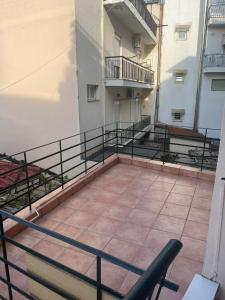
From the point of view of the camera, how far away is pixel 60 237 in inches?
41.3

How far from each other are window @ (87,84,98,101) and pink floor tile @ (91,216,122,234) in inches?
197

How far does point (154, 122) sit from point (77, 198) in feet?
36.1

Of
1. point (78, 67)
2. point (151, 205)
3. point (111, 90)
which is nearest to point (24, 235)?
point (151, 205)

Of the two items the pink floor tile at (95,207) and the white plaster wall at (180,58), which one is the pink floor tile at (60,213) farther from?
the white plaster wall at (180,58)


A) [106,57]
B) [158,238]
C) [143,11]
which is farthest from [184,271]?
[143,11]

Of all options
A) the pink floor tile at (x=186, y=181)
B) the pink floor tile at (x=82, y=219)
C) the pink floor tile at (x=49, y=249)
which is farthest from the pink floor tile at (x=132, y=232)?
the pink floor tile at (x=186, y=181)

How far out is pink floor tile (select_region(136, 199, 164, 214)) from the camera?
3.56 meters

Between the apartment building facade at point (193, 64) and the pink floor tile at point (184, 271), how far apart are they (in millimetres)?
11475

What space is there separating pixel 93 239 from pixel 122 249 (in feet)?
1.29

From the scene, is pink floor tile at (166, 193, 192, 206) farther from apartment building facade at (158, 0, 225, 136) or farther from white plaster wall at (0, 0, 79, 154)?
apartment building facade at (158, 0, 225, 136)

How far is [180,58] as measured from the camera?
42.2 feet

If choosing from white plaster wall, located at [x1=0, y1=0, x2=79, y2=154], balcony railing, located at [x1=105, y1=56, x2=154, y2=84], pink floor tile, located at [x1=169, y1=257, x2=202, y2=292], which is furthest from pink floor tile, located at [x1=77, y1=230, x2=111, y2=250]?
balcony railing, located at [x1=105, y1=56, x2=154, y2=84]

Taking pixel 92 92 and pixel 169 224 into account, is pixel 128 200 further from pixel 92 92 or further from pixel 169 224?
pixel 92 92

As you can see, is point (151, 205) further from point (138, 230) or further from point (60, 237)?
point (60, 237)
